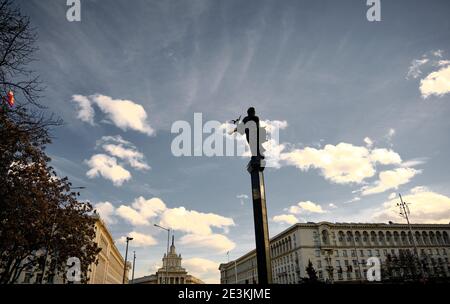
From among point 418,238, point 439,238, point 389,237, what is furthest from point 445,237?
point 389,237

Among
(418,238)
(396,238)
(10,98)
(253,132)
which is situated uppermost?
(418,238)

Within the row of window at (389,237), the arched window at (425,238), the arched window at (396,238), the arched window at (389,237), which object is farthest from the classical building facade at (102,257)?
the arched window at (425,238)

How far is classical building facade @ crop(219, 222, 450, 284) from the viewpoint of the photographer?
2613 inches

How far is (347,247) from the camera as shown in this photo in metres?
69.2

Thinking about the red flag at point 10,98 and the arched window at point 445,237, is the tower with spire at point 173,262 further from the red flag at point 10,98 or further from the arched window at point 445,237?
the red flag at point 10,98

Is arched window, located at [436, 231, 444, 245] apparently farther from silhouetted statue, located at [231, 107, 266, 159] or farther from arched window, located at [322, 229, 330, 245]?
silhouetted statue, located at [231, 107, 266, 159]

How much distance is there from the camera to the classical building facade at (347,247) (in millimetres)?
66375

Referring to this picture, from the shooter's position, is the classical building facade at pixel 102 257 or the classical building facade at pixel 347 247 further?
the classical building facade at pixel 347 247

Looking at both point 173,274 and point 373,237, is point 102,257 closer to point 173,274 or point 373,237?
point 373,237

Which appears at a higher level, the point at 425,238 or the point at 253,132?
the point at 425,238

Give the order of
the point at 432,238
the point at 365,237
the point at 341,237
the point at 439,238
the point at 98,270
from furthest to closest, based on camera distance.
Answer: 1. the point at 439,238
2. the point at 432,238
3. the point at 365,237
4. the point at 341,237
5. the point at 98,270

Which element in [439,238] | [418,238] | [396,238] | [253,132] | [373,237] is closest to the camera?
[253,132]
